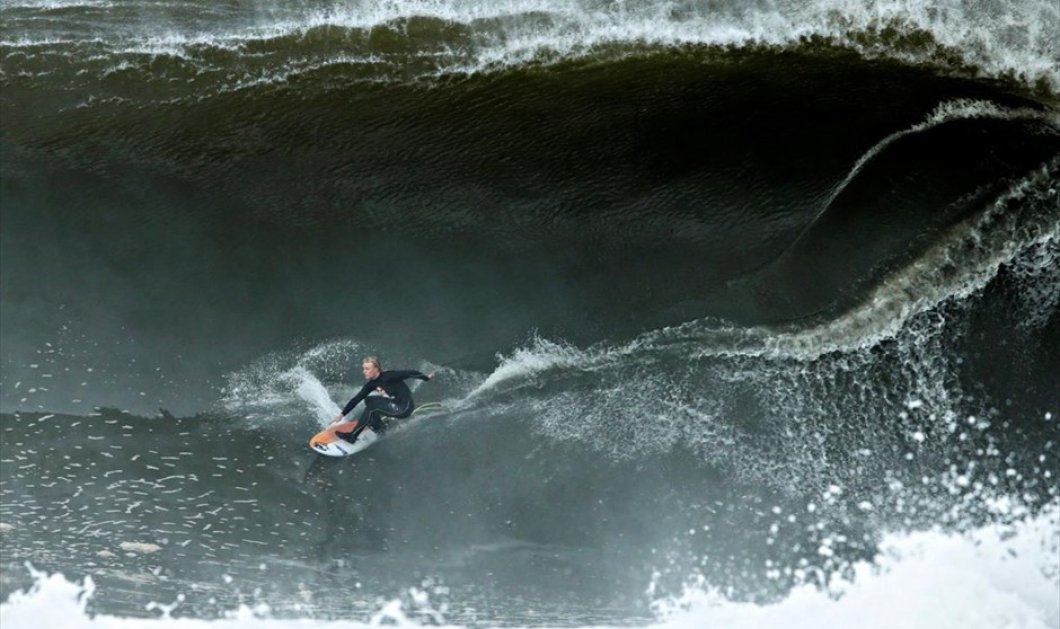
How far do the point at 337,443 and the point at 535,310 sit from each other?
293 centimetres

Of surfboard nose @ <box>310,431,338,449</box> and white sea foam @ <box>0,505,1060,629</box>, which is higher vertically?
surfboard nose @ <box>310,431,338,449</box>

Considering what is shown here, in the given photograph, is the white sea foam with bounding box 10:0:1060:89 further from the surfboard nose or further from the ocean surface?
the surfboard nose

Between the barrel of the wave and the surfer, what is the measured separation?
7cm

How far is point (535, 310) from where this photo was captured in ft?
36.9

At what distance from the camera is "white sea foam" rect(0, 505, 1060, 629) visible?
10344 mm

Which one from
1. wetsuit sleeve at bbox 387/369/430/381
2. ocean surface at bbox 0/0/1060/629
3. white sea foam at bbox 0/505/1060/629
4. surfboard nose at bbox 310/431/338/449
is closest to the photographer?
white sea foam at bbox 0/505/1060/629

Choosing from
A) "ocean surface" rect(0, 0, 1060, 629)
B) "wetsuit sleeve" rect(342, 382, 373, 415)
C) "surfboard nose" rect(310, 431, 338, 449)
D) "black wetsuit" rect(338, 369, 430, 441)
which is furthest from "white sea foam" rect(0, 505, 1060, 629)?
"surfboard nose" rect(310, 431, 338, 449)

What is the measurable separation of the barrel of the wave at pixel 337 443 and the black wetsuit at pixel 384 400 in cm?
9

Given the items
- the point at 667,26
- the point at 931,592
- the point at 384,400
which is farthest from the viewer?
the point at 384,400

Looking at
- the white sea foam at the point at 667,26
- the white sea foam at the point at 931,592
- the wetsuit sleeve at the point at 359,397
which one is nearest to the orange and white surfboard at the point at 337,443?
the wetsuit sleeve at the point at 359,397

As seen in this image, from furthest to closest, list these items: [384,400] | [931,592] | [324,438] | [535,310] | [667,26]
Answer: [535,310] → [324,438] → [384,400] → [667,26] → [931,592]

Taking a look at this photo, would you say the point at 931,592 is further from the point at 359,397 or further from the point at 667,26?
the point at 667,26

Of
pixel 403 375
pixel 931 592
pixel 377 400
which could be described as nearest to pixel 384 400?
pixel 377 400

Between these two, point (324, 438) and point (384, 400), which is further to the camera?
point (324, 438)
